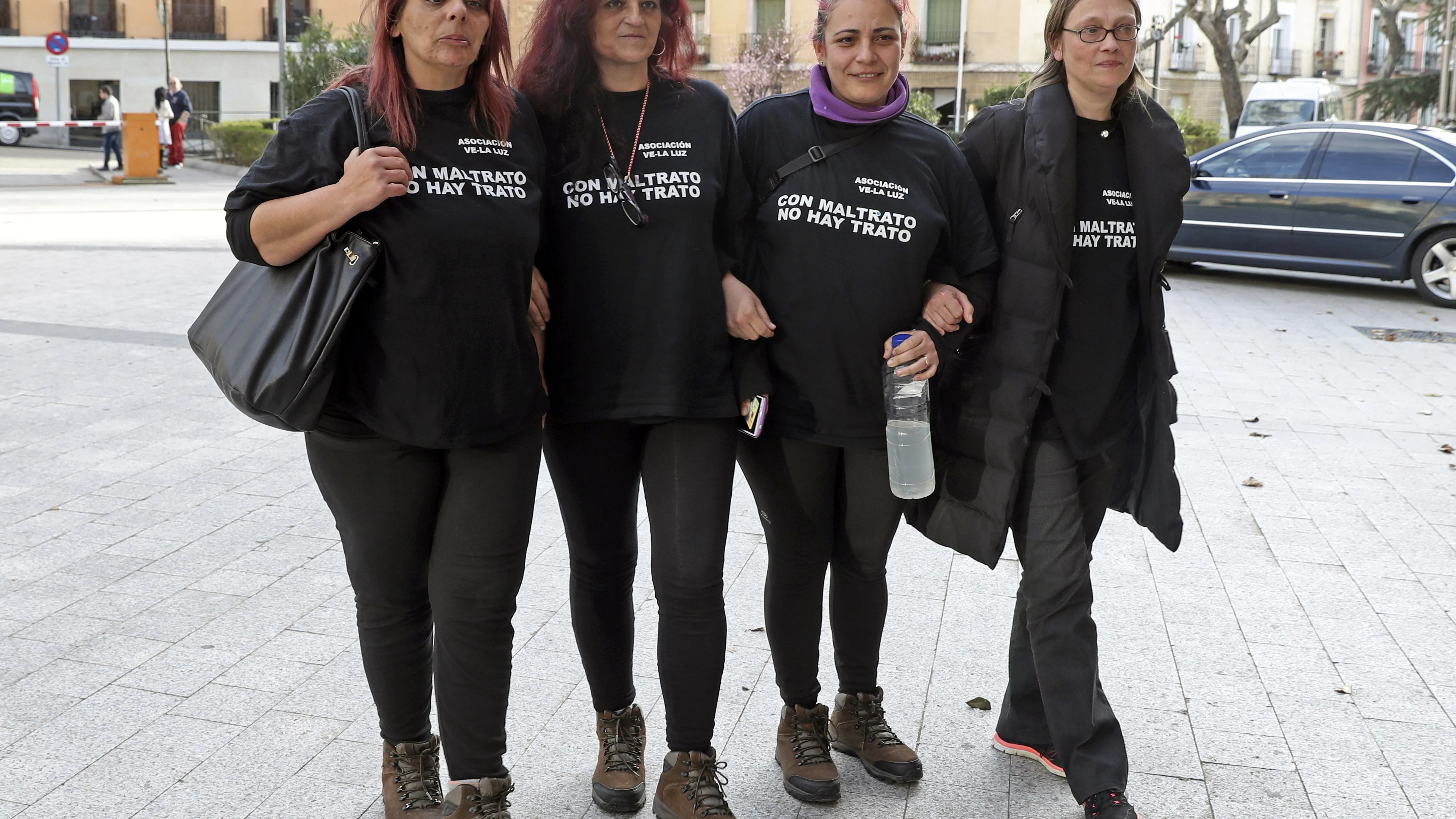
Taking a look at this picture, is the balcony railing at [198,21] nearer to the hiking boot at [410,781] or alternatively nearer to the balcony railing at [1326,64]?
the balcony railing at [1326,64]

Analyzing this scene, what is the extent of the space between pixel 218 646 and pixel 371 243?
6.28 ft

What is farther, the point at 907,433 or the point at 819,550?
the point at 819,550

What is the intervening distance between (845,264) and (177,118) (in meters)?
29.1

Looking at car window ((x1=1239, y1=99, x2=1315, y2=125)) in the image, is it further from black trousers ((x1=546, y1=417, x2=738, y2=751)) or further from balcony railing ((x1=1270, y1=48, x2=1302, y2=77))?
black trousers ((x1=546, y1=417, x2=738, y2=751))

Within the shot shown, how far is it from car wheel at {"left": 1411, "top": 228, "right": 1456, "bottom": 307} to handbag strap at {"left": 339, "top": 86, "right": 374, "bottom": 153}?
1157 centimetres

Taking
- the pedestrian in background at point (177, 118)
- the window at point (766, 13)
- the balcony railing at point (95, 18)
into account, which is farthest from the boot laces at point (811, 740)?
the window at point (766, 13)

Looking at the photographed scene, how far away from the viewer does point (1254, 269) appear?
1436cm

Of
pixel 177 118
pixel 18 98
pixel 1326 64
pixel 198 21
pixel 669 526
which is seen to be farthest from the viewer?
pixel 1326 64

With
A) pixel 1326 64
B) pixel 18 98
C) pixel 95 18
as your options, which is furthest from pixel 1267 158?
pixel 1326 64

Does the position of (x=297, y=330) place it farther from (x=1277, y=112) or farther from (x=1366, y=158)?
(x=1277, y=112)

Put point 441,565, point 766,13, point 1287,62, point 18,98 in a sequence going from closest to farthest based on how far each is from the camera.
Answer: point 441,565 < point 18,98 < point 766,13 < point 1287,62

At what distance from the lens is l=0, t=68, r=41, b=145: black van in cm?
3466

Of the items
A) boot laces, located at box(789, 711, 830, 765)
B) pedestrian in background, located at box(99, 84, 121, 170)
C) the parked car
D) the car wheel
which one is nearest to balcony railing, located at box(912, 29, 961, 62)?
pedestrian in background, located at box(99, 84, 121, 170)

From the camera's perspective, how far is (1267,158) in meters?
13.0
